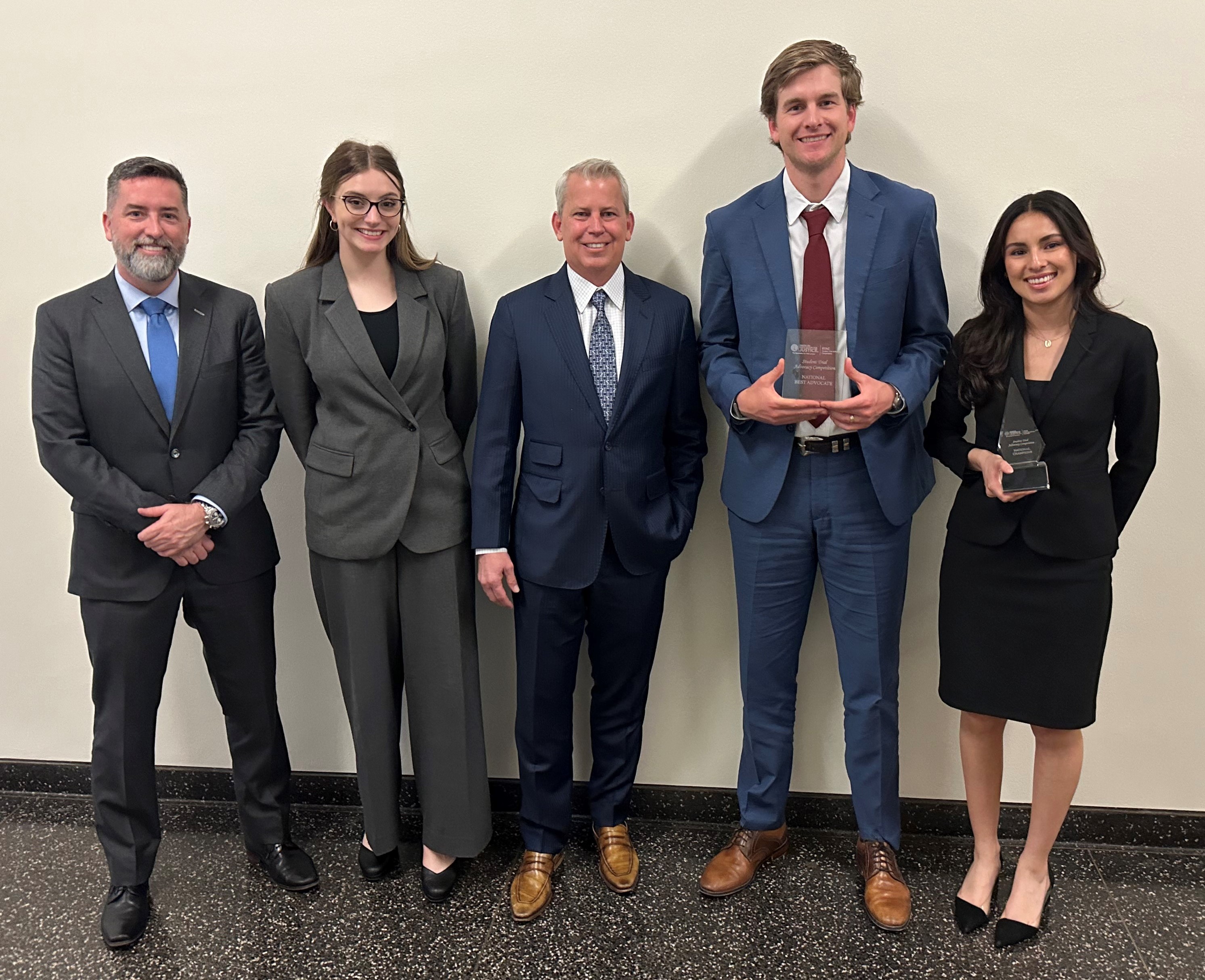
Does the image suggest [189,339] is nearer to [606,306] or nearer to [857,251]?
[606,306]

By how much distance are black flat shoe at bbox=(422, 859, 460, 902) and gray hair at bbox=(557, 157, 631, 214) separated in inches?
69.6

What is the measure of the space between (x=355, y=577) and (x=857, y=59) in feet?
6.09

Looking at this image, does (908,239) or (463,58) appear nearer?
(908,239)

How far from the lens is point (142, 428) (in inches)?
88.0

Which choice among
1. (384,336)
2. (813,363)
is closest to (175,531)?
(384,336)

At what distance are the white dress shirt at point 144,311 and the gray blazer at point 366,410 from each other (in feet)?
0.73

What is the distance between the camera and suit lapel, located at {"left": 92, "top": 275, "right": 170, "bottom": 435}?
7.28 ft

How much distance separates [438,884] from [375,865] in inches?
8.1

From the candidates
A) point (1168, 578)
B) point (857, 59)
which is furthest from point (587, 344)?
point (1168, 578)

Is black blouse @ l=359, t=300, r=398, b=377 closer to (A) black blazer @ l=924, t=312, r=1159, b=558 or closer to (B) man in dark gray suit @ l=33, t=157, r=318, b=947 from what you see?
(B) man in dark gray suit @ l=33, t=157, r=318, b=947

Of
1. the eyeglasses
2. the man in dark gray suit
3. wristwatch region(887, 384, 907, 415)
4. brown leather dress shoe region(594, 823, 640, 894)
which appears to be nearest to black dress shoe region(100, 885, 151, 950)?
the man in dark gray suit

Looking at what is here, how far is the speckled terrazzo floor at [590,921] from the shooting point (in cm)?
224

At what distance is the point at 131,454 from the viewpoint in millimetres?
2246

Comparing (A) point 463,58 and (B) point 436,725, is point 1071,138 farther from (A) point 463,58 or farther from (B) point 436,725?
(B) point 436,725
